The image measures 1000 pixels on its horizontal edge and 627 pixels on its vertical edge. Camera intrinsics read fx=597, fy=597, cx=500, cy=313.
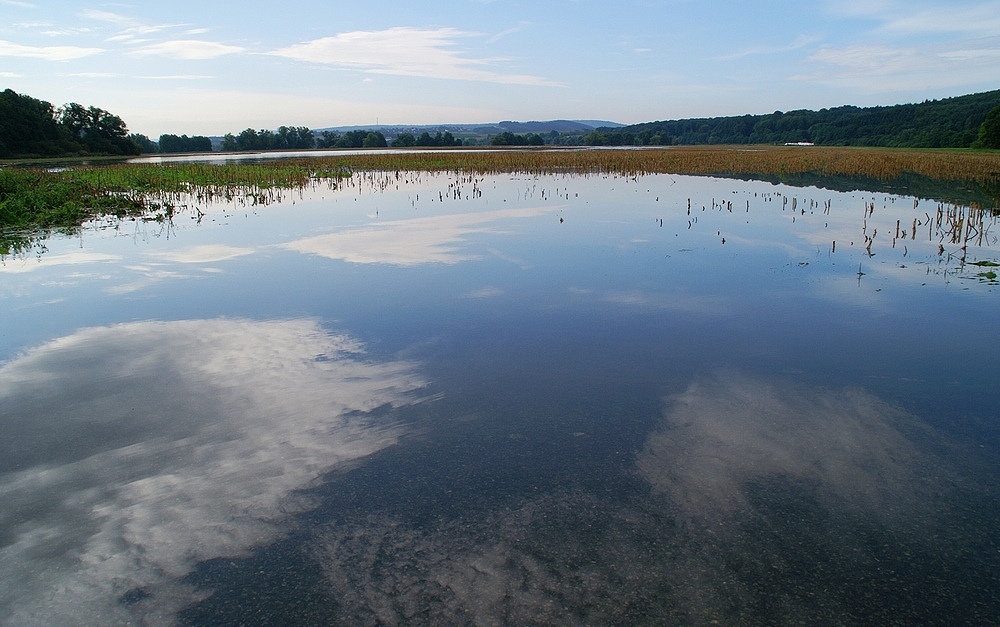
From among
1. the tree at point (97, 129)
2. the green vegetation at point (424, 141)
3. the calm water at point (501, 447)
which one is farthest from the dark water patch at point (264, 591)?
the green vegetation at point (424, 141)

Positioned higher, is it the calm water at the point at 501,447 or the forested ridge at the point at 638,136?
the forested ridge at the point at 638,136

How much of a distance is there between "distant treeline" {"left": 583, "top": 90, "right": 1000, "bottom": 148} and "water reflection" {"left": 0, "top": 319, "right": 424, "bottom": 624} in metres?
89.9

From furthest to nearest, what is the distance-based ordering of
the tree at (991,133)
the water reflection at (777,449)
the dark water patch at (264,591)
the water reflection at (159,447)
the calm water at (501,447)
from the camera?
1. the tree at (991,133)
2. the water reflection at (777,449)
3. the water reflection at (159,447)
4. the calm water at (501,447)
5. the dark water patch at (264,591)

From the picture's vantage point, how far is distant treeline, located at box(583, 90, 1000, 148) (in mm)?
91750

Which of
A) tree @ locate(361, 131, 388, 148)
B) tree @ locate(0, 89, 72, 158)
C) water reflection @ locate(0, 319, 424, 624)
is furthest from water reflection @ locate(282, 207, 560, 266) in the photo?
tree @ locate(361, 131, 388, 148)

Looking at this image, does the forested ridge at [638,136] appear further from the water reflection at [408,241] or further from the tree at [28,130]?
the water reflection at [408,241]

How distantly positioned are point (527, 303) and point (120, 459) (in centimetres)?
559

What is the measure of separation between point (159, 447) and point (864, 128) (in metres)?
152

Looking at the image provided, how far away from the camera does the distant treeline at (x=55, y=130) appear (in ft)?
243

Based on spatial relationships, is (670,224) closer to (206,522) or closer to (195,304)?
(195,304)

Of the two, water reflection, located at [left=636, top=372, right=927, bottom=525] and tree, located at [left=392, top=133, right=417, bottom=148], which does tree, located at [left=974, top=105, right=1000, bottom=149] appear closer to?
water reflection, located at [left=636, top=372, right=927, bottom=525]

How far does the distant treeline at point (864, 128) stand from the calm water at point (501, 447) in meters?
85.5

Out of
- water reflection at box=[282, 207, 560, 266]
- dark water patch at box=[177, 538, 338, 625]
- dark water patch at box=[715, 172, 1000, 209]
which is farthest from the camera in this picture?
dark water patch at box=[715, 172, 1000, 209]

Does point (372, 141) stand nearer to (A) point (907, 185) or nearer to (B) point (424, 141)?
(B) point (424, 141)
